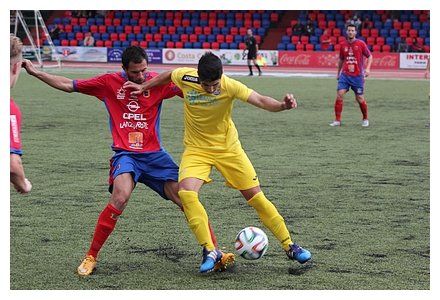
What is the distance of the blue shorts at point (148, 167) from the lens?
6688mm

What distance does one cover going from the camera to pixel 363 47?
55.9ft

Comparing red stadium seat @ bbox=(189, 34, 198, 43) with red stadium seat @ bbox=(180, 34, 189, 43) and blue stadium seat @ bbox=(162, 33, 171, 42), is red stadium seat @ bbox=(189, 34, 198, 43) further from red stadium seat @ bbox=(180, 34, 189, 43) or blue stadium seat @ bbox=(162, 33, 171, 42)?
blue stadium seat @ bbox=(162, 33, 171, 42)

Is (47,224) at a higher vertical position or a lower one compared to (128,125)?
lower

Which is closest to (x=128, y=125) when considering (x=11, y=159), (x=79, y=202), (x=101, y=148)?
(x=11, y=159)

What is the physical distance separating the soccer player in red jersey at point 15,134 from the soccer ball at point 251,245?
6.20 ft

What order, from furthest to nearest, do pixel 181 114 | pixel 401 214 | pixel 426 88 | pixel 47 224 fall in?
pixel 426 88, pixel 181 114, pixel 401 214, pixel 47 224

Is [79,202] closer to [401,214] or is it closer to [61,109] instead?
[401,214]

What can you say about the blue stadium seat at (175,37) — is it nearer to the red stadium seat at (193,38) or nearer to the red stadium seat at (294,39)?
the red stadium seat at (193,38)

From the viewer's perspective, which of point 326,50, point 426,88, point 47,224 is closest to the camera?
point 47,224

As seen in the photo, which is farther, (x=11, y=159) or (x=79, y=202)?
(x=79, y=202)

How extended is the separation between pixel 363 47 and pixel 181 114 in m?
4.22

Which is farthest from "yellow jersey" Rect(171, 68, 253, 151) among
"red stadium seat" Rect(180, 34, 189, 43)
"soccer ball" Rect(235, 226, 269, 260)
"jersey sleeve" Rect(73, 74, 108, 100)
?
"red stadium seat" Rect(180, 34, 189, 43)

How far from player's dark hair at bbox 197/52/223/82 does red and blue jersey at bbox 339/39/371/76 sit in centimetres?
1086

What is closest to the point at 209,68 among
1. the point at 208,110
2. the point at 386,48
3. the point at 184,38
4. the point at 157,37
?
the point at 208,110
